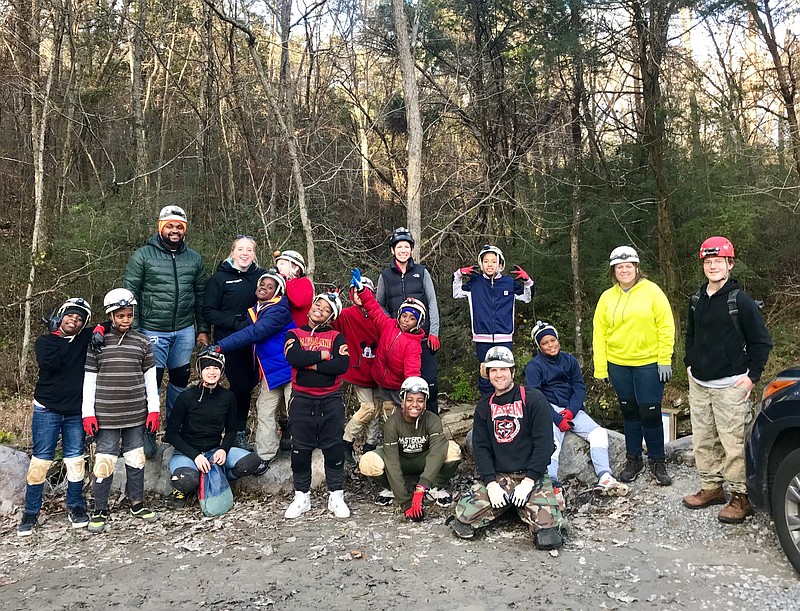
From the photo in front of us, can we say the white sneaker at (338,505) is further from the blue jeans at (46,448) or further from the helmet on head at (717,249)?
the helmet on head at (717,249)

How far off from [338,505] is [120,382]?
2.14m

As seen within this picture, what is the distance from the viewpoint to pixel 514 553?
4246 mm

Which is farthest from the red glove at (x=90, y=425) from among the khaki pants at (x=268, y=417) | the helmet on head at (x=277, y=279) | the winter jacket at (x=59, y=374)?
the helmet on head at (x=277, y=279)

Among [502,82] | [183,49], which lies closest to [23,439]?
[502,82]

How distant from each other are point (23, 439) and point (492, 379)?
598 centimetres

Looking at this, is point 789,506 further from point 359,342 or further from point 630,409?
point 359,342

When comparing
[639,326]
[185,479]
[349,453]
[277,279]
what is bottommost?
[349,453]

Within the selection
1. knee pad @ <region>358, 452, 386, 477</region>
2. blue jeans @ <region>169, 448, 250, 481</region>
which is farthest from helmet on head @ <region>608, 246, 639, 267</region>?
Result: blue jeans @ <region>169, 448, 250, 481</region>

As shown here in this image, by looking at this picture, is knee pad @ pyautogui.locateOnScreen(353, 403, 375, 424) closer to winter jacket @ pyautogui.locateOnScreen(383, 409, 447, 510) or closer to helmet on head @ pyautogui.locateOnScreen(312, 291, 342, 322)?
winter jacket @ pyautogui.locateOnScreen(383, 409, 447, 510)

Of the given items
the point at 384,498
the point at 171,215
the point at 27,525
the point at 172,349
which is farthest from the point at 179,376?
the point at 384,498

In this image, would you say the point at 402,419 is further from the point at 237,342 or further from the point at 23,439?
the point at 23,439

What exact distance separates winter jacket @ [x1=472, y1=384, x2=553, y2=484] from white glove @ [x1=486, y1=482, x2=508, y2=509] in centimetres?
10

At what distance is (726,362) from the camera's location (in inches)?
175

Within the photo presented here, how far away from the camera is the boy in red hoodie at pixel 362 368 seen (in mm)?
5941
